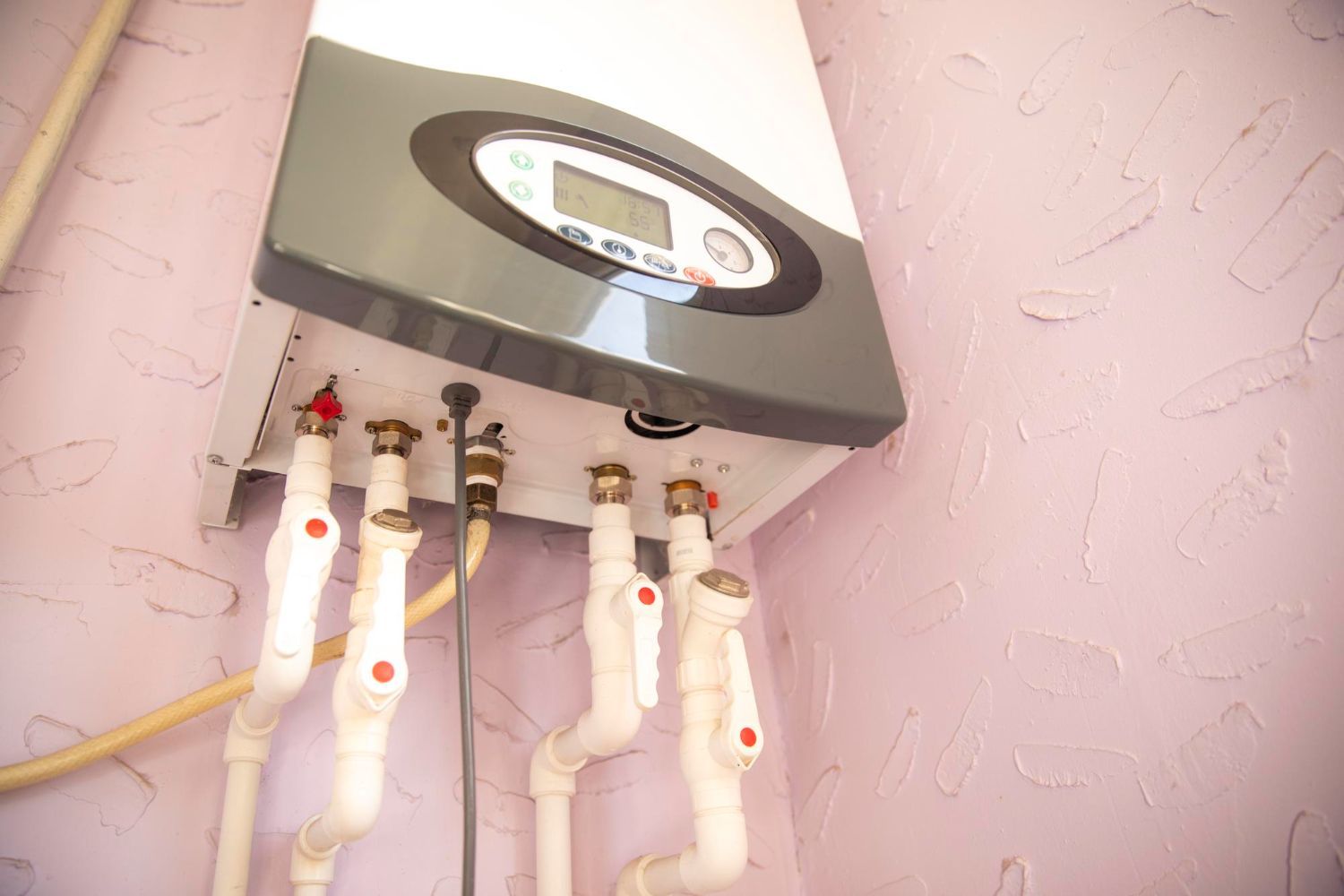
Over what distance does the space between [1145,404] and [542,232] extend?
42 centimetres

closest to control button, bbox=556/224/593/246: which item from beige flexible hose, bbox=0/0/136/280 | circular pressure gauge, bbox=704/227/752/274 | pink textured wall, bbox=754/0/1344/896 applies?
circular pressure gauge, bbox=704/227/752/274

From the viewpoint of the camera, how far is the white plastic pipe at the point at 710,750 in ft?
1.93

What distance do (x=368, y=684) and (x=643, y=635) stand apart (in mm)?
178

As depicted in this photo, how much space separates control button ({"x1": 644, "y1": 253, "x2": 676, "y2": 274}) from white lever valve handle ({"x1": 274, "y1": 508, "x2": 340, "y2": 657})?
0.86 ft

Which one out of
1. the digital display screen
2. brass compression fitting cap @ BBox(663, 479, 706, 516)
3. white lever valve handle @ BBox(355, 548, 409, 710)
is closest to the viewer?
white lever valve handle @ BBox(355, 548, 409, 710)

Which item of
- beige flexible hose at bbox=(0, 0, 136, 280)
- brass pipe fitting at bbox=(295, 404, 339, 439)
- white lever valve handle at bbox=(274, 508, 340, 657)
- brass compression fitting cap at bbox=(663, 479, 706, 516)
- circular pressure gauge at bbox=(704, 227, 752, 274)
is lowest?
white lever valve handle at bbox=(274, 508, 340, 657)

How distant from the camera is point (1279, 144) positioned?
1.82ft

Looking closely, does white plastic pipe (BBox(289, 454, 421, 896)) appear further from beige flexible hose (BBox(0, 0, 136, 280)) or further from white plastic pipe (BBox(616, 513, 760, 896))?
beige flexible hose (BBox(0, 0, 136, 280))

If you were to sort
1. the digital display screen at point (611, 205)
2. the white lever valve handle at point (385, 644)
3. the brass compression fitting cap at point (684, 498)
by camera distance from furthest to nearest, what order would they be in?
1. the brass compression fitting cap at point (684, 498)
2. the digital display screen at point (611, 205)
3. the white lever valve handle at point (385, 644)

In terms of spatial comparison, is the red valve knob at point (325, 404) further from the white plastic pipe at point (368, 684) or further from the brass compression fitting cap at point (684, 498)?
the brass compression fitting cap at point (684, 498)

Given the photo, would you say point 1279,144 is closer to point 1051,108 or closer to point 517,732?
point 1051,108

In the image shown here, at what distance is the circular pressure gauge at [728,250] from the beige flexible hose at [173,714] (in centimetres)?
26

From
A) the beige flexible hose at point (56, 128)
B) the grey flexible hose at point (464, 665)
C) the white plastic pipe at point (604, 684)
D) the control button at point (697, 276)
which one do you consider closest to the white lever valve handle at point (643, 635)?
the white plastic pipe at point (604, 684)

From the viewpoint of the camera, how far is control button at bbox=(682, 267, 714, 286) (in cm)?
60
